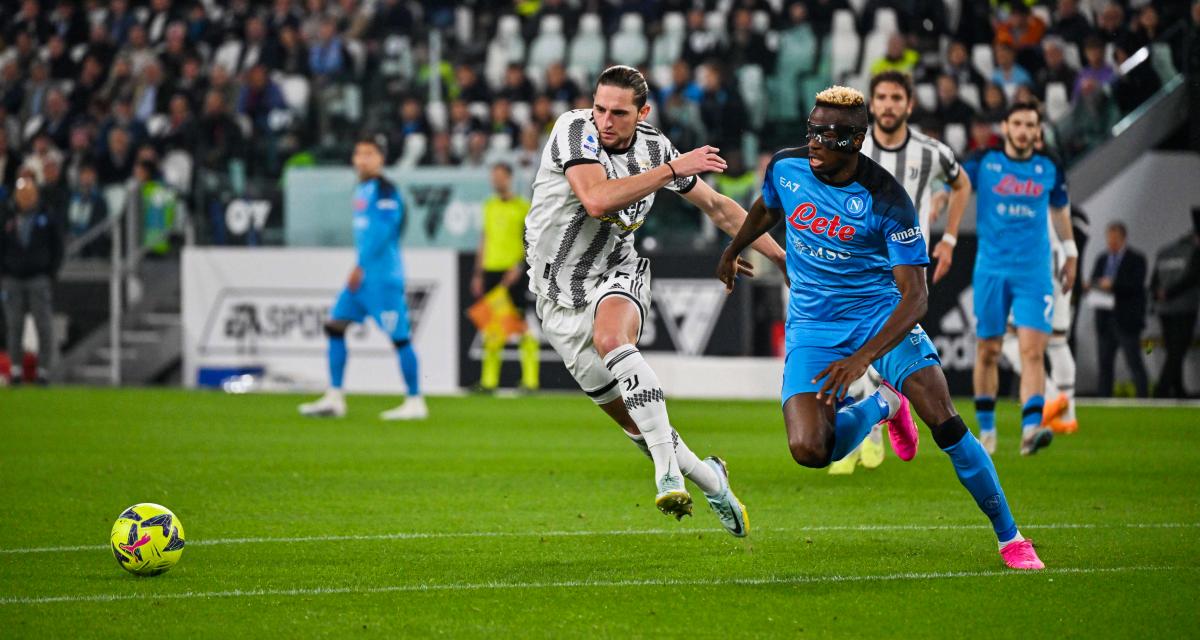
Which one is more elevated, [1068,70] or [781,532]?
[1068,70]

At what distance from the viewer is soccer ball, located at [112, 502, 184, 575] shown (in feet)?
22.0

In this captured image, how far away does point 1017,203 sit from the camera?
12047 mm

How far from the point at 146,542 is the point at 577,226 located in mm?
2542

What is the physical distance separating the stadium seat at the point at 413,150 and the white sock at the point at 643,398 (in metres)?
14.7

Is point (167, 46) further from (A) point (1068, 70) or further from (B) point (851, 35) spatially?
(A) point (1068, 70)

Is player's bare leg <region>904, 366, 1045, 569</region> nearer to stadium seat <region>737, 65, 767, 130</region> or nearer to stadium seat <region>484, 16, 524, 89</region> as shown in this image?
stadium seat <region>737, 65, 767, 130</region>

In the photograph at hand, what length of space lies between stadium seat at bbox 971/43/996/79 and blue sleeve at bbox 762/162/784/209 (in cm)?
1405

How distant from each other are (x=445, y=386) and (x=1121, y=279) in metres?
8.23

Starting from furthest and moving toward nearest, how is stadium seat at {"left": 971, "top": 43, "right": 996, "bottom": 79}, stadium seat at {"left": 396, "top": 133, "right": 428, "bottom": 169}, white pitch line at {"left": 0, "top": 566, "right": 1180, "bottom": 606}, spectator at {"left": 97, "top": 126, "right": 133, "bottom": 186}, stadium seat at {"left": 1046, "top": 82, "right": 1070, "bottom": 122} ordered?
spectator at {"left": 97, "top": 126, "right": 133, "bottom": 186}
stadium seat at {"left": 396, "top": 133, "right": 428, "bottom": 169}
stadium seat at {"left": 971, "top": 43, "right": 996, "bottom": 79}
stadium seat at {"left": 1046, "top": 82, "right": 1070, "bottom": 122}
white pitch line at {"left": 0, "top": 566, "right": 1180, "bottom": 606}

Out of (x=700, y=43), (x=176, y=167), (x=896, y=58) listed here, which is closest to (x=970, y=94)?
(x=896, y=58)

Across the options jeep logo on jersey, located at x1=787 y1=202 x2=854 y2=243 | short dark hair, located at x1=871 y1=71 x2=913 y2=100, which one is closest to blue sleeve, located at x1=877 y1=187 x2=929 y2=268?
jeep logo on jersey, located at x1=787 y1=202 x2=854 y2=243

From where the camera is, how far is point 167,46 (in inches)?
1035

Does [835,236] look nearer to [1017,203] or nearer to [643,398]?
[643,398]

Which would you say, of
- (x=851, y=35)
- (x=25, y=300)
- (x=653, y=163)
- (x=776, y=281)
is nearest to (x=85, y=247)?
(x=25, y=300)
